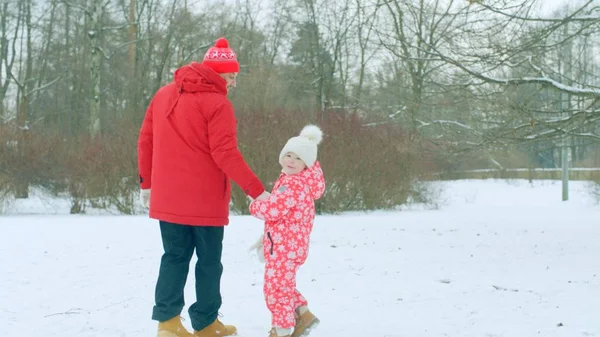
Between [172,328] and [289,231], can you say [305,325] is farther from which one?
[172,328]

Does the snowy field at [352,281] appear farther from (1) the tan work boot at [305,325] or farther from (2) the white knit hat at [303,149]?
(2) the white knit hat at [303,149]

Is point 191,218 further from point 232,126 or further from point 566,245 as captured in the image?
point 566,245

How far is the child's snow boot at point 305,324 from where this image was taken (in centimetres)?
396

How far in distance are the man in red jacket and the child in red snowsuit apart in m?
0.16

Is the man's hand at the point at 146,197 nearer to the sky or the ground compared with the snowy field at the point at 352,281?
nearer to the sky

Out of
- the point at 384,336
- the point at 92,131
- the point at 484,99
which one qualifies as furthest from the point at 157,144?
the point at 92,131

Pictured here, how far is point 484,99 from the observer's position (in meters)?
8.30

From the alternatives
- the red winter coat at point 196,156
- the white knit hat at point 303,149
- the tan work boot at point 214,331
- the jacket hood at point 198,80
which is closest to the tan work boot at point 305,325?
the tan work boot at point 214,331

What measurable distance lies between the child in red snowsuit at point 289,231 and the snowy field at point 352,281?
1.28 feet

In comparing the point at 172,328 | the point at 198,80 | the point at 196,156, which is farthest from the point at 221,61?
the point at 172,328

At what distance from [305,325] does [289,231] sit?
56 cm

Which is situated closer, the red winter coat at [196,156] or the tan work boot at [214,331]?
the red winter coat at [196,156]

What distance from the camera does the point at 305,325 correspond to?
3969 mm

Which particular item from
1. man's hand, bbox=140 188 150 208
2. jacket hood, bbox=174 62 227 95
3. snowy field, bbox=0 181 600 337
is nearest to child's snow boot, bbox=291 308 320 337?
snowy field, bbox=0 181 600 337
